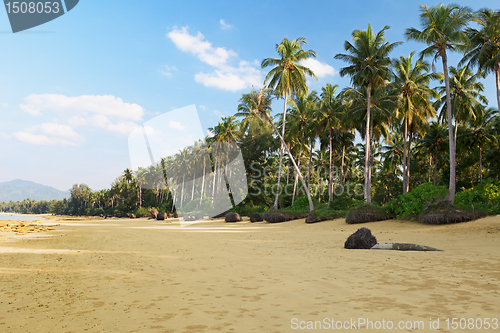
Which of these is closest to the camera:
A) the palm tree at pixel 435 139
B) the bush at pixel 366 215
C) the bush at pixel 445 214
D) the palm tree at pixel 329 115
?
the bush at pixel 445 214

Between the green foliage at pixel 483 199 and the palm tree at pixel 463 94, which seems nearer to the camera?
the green foliage at pixel 483 199

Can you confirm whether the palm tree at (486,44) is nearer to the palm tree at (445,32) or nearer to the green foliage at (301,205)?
the palm tree at (445,32)

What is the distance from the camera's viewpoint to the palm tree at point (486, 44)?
18.3 metres

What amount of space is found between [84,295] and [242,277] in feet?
8.93

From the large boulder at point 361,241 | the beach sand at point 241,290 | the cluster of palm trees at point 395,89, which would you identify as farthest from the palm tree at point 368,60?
the beach sand at point 241,290

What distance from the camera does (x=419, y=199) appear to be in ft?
58.0

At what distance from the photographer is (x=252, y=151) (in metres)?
40.7

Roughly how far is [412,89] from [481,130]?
9506 millimetres

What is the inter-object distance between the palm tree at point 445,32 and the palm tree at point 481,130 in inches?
520

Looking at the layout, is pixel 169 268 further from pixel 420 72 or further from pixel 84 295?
pixel 420 72

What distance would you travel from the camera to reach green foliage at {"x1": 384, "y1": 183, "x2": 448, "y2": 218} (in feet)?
56.0

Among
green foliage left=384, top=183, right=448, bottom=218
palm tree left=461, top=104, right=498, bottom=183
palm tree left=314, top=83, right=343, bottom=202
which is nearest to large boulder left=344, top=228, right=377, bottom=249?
green foliage left=384, top=183, right=448, bottom=218

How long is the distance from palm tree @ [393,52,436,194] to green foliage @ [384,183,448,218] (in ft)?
A: 32.4

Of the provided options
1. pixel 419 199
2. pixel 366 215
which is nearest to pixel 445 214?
pixel 419 199
